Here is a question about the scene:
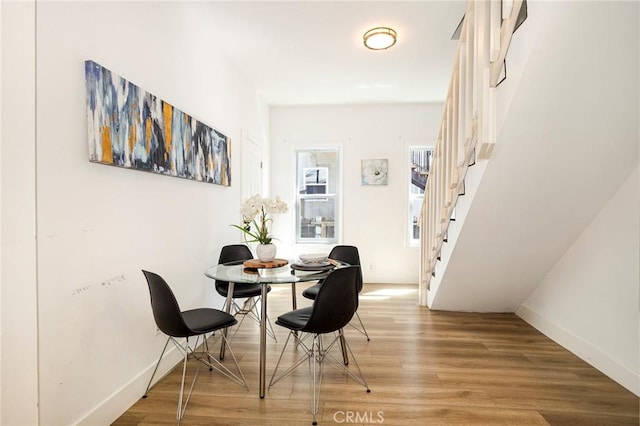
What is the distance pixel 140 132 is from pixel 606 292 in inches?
134

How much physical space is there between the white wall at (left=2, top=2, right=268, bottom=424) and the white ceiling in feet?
1.74

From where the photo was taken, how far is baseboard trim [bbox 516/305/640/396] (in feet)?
7.21

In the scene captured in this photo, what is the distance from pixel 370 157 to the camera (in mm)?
5309

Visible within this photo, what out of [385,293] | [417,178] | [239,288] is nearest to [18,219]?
[239,288]

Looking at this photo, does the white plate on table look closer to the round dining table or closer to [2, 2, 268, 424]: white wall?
the round dining table

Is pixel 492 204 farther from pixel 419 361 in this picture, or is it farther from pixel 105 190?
pixel 105 190

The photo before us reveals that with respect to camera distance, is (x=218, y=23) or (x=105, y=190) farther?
(x=218, y=23)

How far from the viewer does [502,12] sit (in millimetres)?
1795

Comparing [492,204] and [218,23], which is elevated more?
[218,23]

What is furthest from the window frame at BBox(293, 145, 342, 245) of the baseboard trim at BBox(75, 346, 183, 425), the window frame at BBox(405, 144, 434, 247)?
the baseboard trim at BBox(75, 346, 183, 425)

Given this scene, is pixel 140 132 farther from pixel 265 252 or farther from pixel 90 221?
pixel 265 252

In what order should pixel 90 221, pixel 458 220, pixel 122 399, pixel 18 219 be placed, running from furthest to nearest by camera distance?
pixel 458 220, pixel 122 399, pixel 90 221, pixel 18 219

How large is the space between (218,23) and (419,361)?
331 cm

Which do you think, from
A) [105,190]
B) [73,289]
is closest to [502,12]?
[105,190]
